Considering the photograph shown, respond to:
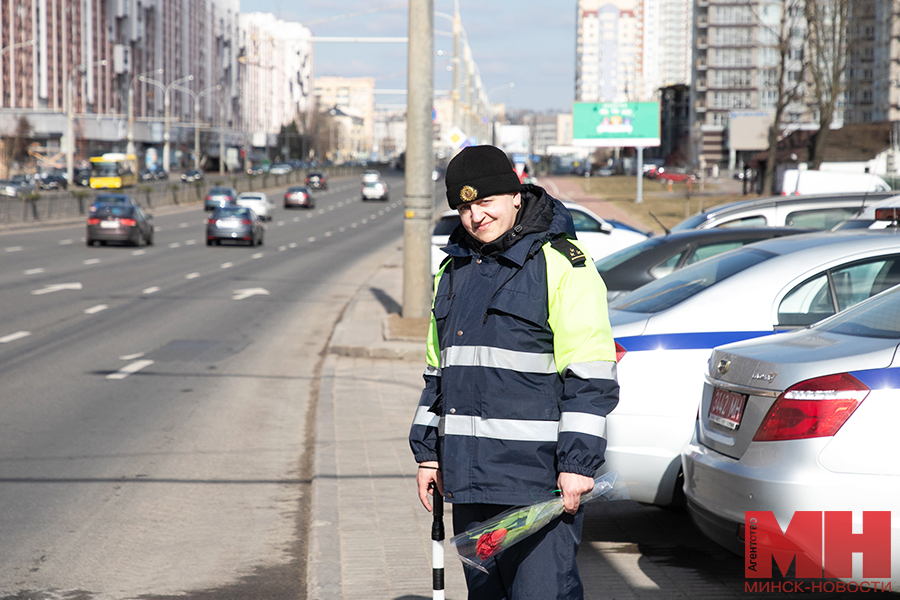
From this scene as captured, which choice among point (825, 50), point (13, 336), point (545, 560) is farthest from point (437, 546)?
point (825, 50)

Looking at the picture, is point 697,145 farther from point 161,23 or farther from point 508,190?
point 508,190

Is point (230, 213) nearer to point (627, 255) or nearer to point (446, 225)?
point (446, 225)

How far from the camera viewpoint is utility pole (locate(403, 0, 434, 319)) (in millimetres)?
13773

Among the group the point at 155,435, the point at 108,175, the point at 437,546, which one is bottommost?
the point at 155,435

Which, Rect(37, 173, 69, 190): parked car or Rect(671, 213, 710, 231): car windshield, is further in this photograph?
Rect(37, 173, 69, 190): parked car

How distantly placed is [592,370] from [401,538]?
2795 millimetres

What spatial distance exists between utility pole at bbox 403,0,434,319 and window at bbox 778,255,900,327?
8506mm

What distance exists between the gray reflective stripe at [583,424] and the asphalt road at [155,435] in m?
2.47

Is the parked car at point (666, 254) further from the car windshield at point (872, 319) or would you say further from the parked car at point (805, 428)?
the parked car at point (805, 428)

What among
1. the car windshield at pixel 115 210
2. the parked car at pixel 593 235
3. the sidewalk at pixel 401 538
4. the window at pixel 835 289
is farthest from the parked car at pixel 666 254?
the car windshield at pixel 115 210

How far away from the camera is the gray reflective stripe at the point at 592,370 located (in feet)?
9.61

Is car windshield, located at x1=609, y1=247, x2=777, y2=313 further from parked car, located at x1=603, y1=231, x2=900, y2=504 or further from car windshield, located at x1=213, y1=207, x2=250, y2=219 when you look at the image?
car windshield, located at x1=213, y1=207, x2=250, y2=219

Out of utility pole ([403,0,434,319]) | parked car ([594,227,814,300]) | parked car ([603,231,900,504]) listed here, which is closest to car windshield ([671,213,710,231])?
utility pole ([403,0,434,319])

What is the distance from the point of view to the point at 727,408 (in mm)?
4277
